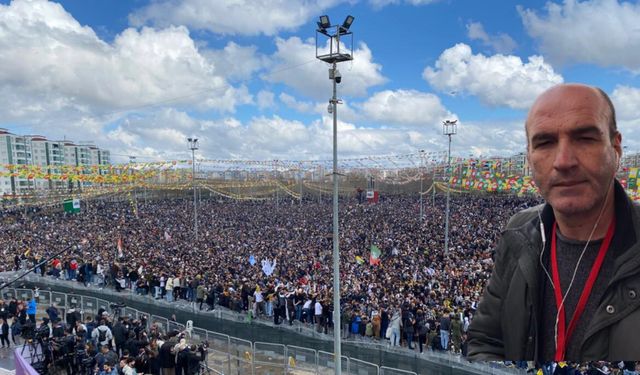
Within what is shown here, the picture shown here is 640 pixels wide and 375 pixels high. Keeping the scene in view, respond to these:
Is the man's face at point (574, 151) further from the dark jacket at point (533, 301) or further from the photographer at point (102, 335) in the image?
the photographer at point (102, 335)

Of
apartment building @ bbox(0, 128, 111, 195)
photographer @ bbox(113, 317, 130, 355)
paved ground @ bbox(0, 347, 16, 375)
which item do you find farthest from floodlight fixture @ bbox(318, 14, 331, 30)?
apartment building @ bbox(0, 128, 111, 195)

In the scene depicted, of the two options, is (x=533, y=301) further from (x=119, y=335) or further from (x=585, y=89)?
(x=119, y=335)

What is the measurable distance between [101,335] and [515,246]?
37.5ft

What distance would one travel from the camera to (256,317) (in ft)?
48.1

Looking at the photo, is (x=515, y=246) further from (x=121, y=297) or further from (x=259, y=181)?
(x=259, y=181)

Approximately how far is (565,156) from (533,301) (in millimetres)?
616

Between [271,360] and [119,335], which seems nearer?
[271,360]

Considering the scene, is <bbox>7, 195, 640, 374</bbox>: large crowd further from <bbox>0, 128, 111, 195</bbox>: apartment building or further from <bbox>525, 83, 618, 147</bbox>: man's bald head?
<bbox>0, 128, 111, 195</bbox>: apartment building

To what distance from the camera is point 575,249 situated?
5.37 feet

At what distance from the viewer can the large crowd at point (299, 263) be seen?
41.9ft

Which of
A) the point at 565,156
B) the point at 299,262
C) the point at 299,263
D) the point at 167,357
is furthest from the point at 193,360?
the point at 299,262

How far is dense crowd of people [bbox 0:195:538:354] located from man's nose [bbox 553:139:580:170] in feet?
19.4

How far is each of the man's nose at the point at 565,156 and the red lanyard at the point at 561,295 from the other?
34cm

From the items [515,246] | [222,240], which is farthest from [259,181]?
[515,246]
